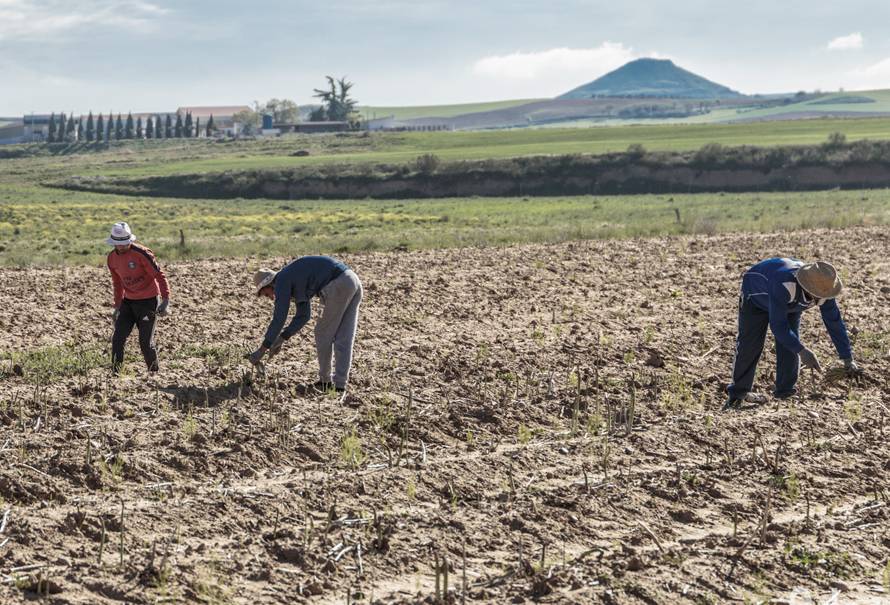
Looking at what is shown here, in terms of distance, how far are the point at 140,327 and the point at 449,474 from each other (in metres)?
4.09

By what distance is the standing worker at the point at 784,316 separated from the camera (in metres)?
8.64

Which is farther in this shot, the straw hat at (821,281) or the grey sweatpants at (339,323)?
the grey sweatpants at (339,323)

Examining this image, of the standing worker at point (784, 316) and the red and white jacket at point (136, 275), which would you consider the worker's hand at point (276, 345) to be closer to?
the red and white jacket at point (136, 275)

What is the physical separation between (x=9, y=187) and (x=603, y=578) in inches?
2732

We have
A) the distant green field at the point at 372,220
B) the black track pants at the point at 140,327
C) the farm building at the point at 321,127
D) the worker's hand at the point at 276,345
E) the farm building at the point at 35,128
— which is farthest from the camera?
the farm building at the point at 35,128

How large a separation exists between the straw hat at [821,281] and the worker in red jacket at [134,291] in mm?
5252

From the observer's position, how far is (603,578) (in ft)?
19.8

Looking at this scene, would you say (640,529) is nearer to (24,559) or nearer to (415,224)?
(24,559)

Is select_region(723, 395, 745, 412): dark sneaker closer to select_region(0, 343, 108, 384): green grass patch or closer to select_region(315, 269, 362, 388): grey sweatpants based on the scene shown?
select_region(315, 269, 362, 388): grey sweatpants

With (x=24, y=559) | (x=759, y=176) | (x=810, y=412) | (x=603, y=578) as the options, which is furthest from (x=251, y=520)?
(x=759, y=176)

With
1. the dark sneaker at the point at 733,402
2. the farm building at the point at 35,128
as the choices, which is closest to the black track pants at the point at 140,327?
the dark sneaker at the point at 733,402

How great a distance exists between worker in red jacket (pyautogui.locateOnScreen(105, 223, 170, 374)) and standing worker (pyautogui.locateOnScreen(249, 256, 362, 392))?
4.26 ft

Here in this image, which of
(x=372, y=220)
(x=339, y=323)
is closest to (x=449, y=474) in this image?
(x=339, y=323)

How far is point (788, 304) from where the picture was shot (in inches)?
354
